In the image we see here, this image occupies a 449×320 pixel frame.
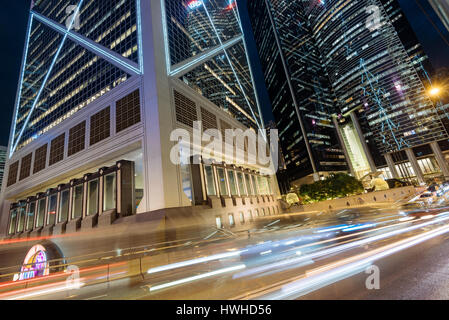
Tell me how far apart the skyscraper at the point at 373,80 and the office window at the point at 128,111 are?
3637 inches

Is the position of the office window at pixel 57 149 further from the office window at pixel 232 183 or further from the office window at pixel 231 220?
the office window at pixel 231 220

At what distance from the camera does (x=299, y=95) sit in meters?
95.3

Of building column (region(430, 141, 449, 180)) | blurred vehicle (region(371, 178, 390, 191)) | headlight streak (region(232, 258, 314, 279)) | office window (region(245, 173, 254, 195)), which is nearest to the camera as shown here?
headlight streak (region(232, 258, 314, 279))

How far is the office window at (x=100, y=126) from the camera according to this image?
82.8ft

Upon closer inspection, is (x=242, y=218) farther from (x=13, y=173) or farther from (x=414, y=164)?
(x=414, y=164)

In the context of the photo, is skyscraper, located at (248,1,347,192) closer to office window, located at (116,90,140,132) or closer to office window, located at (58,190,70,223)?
office window, located at (116,90,140,132)

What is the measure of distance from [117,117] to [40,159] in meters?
21.1

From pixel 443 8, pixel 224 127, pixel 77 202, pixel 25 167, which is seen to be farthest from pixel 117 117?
pixel 443 8

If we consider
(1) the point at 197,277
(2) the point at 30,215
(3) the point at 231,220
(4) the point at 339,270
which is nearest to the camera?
(4) the point at 339,270

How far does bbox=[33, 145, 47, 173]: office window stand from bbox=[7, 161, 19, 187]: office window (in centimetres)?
836

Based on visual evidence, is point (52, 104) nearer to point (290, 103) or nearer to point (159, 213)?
point (159, 213)

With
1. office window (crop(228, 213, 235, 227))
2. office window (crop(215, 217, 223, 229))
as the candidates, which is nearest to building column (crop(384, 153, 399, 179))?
office window (crop(228, 213, 235, 227))

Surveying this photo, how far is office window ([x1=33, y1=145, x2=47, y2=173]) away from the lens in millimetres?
32406
